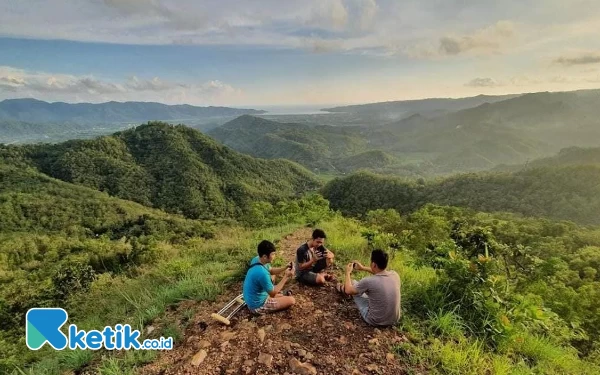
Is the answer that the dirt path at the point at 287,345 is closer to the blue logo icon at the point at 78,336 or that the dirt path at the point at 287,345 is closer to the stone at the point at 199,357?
the stone at the point at 199,357

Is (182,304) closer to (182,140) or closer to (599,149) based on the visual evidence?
(182,140)

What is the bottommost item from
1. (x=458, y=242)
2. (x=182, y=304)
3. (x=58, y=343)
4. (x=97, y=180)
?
(x=97, y=180)

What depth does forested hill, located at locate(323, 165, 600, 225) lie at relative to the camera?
6084 cm

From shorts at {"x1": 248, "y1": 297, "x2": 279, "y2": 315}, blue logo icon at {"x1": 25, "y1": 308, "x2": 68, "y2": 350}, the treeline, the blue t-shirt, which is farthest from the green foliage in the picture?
blue logo icon at {"x1": 25, "y1": 308, "x2": 68, "y2": 350}

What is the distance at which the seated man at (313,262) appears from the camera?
223 inches

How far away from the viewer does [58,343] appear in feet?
16.0

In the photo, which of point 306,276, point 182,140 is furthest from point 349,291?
point 182,140

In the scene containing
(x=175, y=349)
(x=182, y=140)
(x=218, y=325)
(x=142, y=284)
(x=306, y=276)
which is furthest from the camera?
(x=182, y=140)

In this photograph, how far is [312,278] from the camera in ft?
18.5

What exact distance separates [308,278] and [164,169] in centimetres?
10047

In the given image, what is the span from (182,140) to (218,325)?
116666 millimetres

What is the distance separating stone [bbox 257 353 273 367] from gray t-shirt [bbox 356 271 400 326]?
1483mm

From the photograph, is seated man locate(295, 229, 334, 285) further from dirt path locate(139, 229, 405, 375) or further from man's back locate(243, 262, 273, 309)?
man's back locate(243, 262, 273, 309)

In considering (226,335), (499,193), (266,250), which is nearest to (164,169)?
(499,193)
